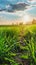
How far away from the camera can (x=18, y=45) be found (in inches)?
144

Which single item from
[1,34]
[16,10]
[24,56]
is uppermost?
[16,10]

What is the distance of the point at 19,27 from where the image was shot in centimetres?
387

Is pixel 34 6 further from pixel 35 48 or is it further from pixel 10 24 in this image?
A: pixel 35 48

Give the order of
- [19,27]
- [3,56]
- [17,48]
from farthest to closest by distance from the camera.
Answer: [19,27] < [17,48] < [3,56]

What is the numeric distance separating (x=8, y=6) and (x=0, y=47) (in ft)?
2.53

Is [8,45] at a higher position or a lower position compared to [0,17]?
lower

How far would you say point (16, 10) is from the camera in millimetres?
3922

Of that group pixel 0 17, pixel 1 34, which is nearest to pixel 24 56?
pixel 1 34

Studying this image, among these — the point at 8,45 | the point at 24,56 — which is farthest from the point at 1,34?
the point at 24,56

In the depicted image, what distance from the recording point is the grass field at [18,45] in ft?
11.1

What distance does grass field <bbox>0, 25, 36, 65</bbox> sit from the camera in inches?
134

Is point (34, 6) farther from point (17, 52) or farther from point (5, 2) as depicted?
point (17, 52)

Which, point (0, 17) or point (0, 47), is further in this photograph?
point (0, 17)

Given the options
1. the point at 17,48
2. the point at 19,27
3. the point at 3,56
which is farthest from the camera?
the point at 19,27
